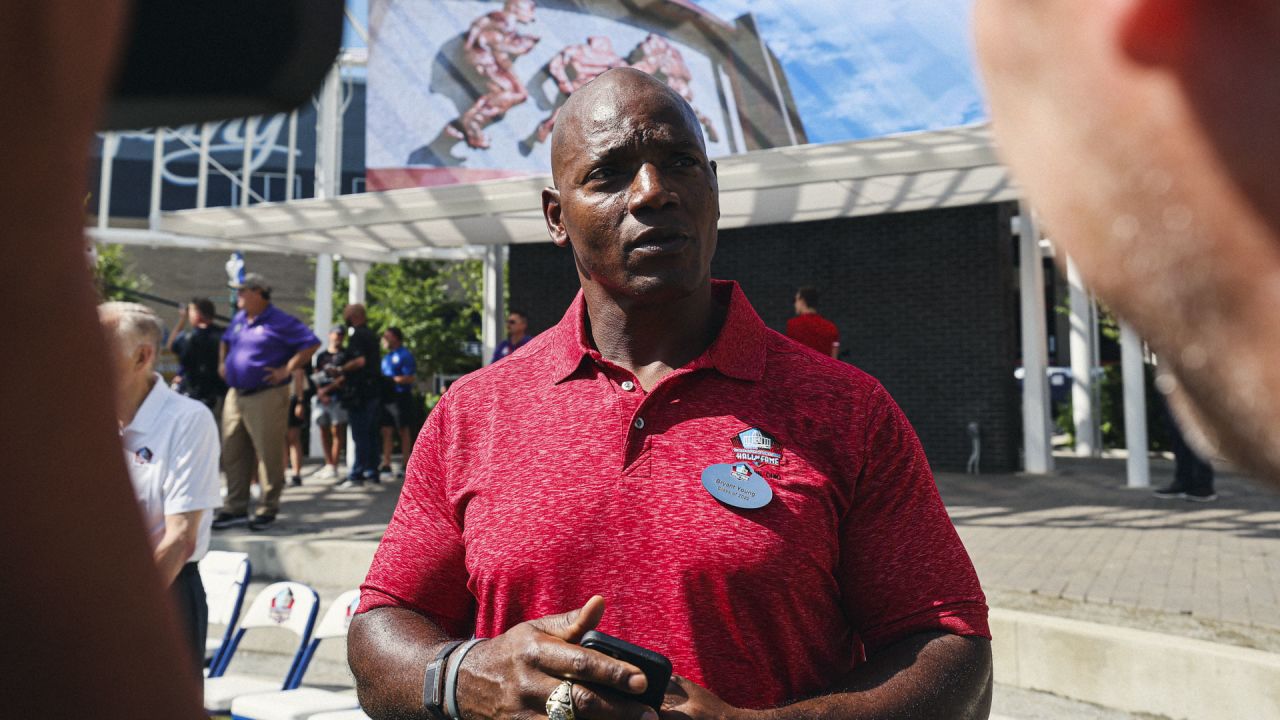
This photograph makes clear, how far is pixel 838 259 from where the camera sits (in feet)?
46.5

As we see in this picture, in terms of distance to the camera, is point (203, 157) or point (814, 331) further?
point (203, 157)

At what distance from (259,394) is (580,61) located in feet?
24.9

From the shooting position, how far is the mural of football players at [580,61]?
45.3 ft

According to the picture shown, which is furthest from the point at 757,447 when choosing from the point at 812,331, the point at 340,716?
the point at 812,331

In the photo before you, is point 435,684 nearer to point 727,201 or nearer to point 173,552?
point 173,552

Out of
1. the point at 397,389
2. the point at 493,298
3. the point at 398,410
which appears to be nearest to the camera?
the point at 397,389

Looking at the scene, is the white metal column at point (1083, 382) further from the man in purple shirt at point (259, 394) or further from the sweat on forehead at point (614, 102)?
the sweat on forehead at point (614, 102)

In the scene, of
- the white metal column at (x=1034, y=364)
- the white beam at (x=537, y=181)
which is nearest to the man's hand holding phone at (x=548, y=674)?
the white beam at (x=537, y=181)

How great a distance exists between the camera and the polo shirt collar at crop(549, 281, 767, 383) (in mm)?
1898

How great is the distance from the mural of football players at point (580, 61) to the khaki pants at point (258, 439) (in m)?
6.69

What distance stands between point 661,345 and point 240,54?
1.41 meters

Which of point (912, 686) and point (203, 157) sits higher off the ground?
point (203, 157)

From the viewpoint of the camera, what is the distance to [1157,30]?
0.37 meters

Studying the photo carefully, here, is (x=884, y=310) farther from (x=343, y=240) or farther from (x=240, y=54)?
(x=240, y=54)
